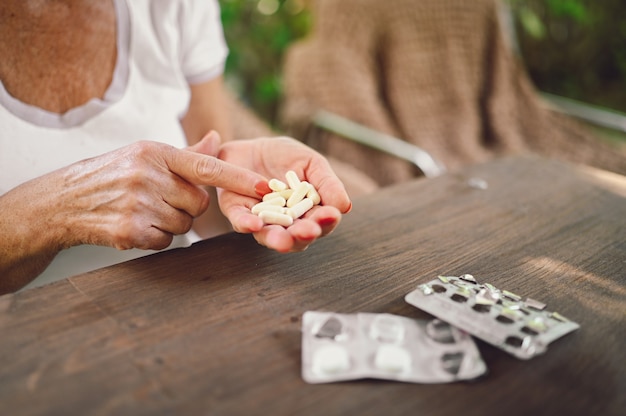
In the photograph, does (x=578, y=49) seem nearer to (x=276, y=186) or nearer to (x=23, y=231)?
(x=276, y=186)

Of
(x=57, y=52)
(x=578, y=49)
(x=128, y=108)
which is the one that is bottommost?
(x=578, y=49)

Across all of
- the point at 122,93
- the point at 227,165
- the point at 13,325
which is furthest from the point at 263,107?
the point at 13,325

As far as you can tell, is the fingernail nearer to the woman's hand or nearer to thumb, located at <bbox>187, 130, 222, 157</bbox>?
the woman's hand

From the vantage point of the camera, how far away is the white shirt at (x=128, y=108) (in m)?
1.00

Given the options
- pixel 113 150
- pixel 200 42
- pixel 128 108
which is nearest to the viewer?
pixel 113 150

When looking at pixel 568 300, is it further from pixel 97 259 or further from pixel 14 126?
pixel 14 126

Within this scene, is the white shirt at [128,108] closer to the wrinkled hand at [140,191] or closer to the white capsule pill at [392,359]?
the wrinkled hand at [140,191]

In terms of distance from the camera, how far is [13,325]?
662 millimetres

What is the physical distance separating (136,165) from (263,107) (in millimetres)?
3197

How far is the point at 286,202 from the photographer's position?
0.93m

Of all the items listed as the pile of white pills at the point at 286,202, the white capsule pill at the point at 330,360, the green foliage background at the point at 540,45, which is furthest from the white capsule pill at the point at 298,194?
the green foliage background at the point at 540,45

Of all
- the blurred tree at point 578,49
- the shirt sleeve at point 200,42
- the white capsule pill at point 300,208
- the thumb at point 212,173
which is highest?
the shirt sleeve at point 200,42

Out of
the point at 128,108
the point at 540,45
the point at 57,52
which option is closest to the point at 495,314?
the point at 128,108

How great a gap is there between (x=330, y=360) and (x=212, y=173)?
393mm
